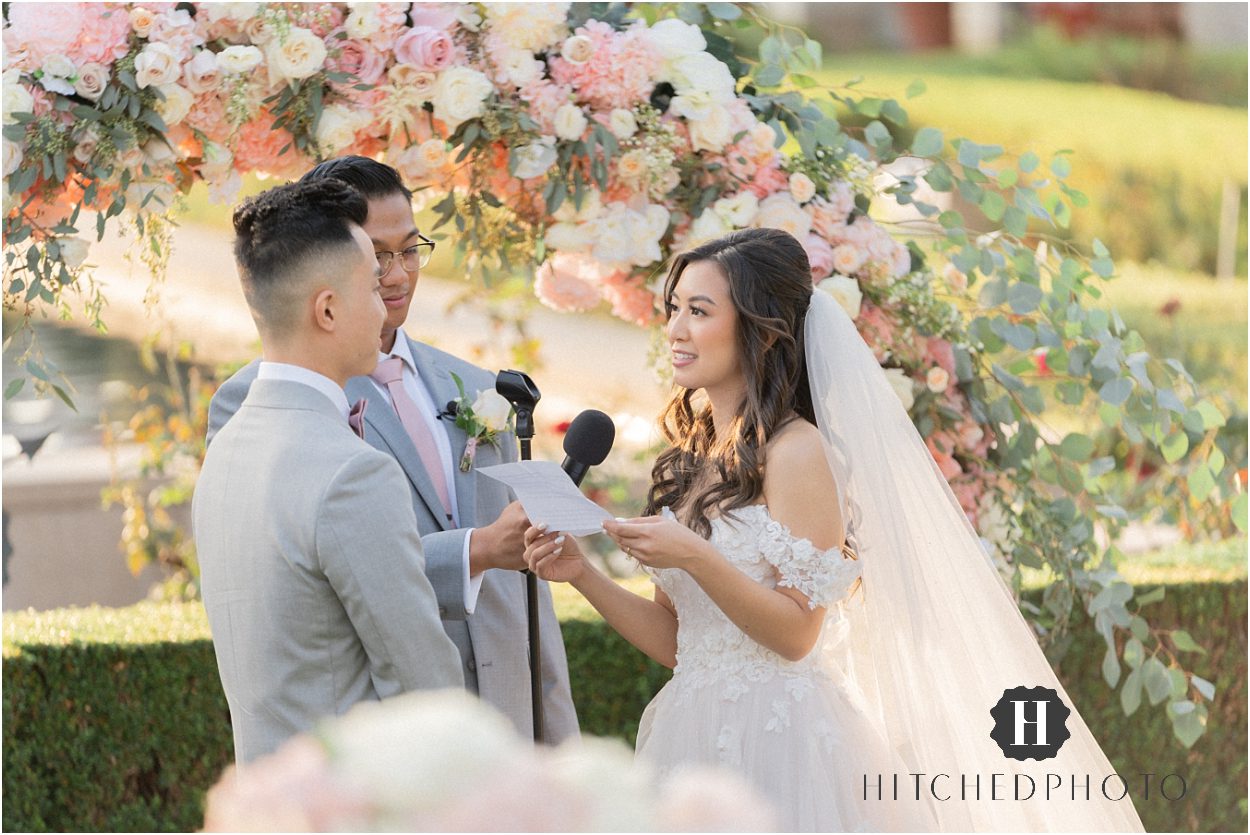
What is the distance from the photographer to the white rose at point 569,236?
3.85m

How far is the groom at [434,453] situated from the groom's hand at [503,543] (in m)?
0.05

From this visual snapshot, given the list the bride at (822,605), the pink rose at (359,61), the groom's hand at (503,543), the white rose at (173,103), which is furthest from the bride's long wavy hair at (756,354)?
the white rose at (173,103)

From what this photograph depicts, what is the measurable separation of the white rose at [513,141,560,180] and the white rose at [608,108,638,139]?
0.60 ft

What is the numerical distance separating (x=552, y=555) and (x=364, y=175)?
108 centimetres

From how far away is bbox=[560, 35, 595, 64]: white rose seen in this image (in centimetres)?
370

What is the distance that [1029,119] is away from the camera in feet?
62.6

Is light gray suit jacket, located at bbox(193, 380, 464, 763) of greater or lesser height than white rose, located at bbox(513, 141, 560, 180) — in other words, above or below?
below

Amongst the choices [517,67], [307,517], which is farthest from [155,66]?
[307,517]

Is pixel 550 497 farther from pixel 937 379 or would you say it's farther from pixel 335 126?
pixel 937 379

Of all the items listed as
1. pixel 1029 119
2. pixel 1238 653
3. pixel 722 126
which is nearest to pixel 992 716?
pixel 722 126

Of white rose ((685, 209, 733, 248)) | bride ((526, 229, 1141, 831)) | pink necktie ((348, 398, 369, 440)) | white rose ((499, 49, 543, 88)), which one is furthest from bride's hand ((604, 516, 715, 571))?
white rose ((499, 49, 543, 88))

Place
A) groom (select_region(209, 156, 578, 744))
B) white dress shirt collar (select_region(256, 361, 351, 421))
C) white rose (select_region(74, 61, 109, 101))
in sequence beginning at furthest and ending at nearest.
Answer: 1. white rose (select_region(74, 61, 109, 101))
2. groom (select_region(209, 156, 578, 744))
3. white dress shirt collar (select_region(256, 361, 351, 421))

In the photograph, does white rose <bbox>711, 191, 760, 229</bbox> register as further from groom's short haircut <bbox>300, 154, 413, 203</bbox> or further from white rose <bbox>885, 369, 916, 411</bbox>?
groom's short haircut <bbox>300, 154, 413, 203</bbox>

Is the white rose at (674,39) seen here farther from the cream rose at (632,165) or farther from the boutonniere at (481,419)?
the boutonniere at (481,419)
